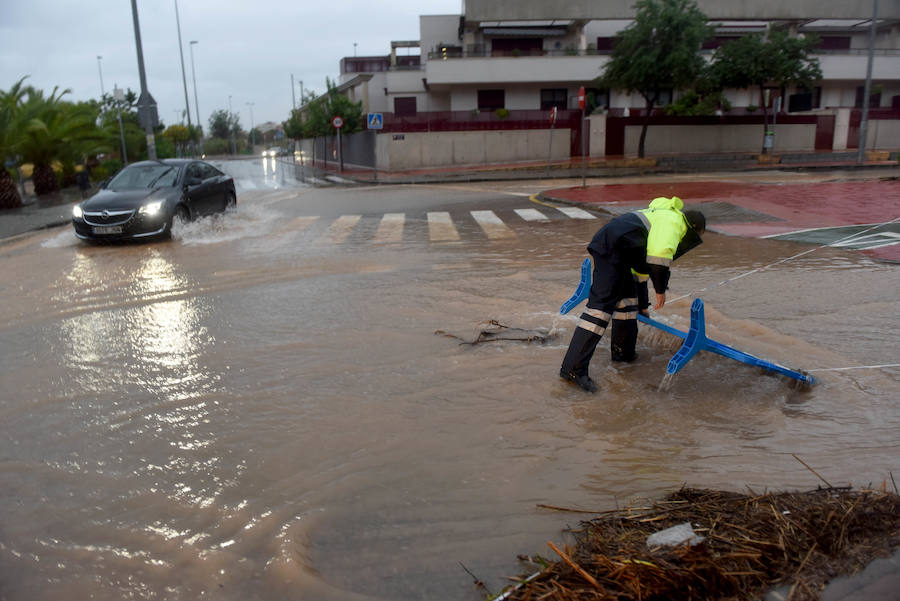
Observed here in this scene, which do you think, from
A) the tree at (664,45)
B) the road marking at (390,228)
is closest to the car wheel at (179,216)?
the road marking at (390,228)

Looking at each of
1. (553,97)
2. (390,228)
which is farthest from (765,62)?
(390,228)

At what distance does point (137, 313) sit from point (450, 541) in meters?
5.60

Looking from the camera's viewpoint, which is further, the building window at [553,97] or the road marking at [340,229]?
the building window at [553,97]

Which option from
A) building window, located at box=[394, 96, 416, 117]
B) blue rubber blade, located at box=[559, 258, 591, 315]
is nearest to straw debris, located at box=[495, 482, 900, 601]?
blue rubber blade, located at box=[559, 258, 591, 315]

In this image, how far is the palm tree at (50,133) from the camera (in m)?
20.9

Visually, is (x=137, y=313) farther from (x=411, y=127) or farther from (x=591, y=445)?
(x=411, y=127)

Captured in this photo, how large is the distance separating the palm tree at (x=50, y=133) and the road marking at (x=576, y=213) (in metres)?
14.5

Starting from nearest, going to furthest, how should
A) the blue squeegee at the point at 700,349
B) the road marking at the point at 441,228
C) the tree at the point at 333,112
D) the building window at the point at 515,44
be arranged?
1. the blue squeegee at the point at 700,349
2. the road marking at the point at 441,228
3. the tree at the point at 333,112
4. the building window at the point at 515,44

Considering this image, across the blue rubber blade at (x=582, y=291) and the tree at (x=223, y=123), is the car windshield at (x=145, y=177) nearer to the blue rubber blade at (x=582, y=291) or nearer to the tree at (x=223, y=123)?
the blue rubber blade at (x=582, y=291)

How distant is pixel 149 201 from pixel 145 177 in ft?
4.55

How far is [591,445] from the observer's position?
14.4 feet

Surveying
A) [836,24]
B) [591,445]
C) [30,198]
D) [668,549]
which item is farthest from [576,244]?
[836,24]

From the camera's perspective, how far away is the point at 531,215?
15070 mm

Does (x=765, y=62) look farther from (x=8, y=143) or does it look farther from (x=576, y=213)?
(x=8, y=143)
